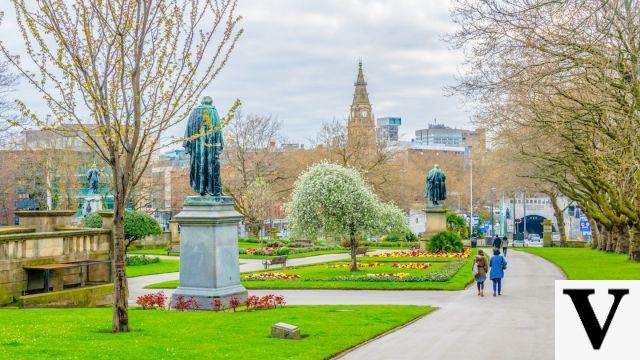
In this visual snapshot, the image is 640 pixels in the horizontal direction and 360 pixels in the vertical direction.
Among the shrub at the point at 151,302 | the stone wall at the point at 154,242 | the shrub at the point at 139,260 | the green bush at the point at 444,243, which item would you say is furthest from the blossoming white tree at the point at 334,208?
the stone wall at the point at 154,242

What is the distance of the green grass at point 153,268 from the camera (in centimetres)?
3309

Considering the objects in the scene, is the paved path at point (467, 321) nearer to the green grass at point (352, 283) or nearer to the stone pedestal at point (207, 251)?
the green grass at point (352, 283)

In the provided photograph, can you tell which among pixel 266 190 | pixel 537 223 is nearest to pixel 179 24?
pixel 266 190

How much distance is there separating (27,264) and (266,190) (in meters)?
40.6

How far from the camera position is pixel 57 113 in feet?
42.7

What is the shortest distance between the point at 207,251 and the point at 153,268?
→ 18484 mm

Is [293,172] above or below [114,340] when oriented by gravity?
above

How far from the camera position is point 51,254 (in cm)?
2059

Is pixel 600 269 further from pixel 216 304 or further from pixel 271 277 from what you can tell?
pixel 216 304

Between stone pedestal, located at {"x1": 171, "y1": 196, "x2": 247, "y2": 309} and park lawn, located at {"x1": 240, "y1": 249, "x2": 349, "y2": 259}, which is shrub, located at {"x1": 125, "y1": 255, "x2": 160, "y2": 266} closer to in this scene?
park lawn, located at {"x1": 240, "y1": 249, "x2": 349, "y2": 259}

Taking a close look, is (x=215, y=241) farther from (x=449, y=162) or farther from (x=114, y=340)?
(x=449, y=162)

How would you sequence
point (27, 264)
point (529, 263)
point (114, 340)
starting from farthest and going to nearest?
point (529, 263), point (27, 264), point (114, 340)

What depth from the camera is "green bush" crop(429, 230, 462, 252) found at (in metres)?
40.2

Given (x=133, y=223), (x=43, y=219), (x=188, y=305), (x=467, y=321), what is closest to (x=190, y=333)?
(x=188, y=305)
